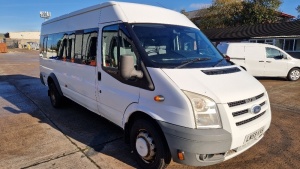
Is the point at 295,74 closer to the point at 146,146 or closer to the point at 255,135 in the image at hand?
the point at 255,135

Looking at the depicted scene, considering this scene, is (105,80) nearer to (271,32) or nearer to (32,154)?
(32,154)

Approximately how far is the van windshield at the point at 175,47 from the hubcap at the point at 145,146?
99 centimetres

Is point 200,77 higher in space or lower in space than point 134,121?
higher

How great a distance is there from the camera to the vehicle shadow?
12.7 feet

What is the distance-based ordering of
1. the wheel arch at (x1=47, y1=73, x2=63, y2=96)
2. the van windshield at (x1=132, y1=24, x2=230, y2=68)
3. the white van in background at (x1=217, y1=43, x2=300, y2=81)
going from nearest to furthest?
the van windshield at (x1=132, y1=24, x2=230, y2=68) < the wheel arch at (x1=47, y1=73, x2=63, y2=96) < the white van in background at (x1=217, y1=43, x2=300, y2=81)

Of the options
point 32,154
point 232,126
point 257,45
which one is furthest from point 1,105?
point 257,45

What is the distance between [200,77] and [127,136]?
5.00ft

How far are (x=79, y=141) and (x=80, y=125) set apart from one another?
34.6 inches

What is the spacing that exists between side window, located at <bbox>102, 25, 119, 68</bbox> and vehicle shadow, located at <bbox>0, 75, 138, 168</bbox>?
1.43 m

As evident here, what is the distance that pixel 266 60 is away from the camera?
11.2 metres

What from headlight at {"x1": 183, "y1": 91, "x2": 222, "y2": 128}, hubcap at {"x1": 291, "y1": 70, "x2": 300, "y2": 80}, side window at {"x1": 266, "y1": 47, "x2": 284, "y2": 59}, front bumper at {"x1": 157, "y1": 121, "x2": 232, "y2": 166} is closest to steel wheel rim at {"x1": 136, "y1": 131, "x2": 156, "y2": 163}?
front bumper at {"x1": 157, "y1": 121, "x2": 232, "y2": 166}

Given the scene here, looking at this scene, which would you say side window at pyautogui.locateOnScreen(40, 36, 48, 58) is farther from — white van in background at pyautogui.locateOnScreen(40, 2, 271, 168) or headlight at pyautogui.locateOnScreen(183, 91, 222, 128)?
headlight at pyautogui.locateOnScreen(183, 91, 222, 128)

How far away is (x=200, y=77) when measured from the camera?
2.93 m

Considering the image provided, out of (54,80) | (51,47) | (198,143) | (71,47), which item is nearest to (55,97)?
(54,80)
